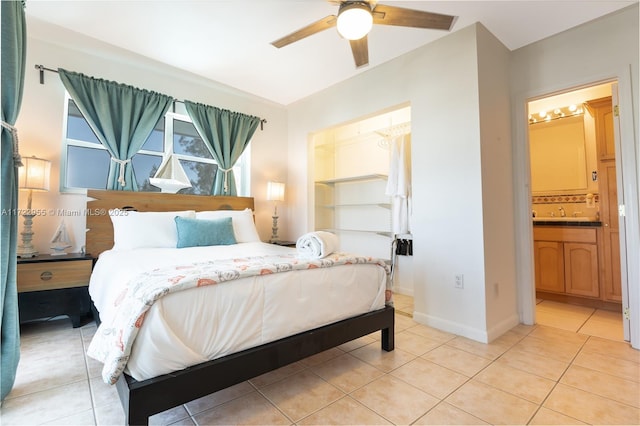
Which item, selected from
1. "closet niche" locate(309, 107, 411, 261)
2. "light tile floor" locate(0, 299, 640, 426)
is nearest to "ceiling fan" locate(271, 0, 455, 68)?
"closet niche" locate(309, 107, 411, 261)

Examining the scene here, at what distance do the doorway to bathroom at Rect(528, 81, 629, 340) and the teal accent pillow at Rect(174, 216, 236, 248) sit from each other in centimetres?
323

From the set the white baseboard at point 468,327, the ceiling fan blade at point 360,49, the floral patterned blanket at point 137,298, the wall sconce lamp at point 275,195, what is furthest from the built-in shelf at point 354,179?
the floral patterned blanket at point 137,298

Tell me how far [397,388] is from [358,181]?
120 inches

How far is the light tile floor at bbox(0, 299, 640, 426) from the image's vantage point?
1.46 metres

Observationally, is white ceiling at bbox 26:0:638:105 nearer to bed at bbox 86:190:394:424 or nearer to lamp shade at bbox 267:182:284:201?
lamp shade at bbox 267:182:284:201

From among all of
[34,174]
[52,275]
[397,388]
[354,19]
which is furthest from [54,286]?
[354,19]

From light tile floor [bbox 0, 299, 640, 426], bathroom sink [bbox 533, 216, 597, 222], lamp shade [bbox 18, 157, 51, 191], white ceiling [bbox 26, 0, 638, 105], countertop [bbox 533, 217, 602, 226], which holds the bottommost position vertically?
light tile floor [bbox 0, 299, 640, 426]

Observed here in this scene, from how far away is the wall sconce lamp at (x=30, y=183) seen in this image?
2480 mm

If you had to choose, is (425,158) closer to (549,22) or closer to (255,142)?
(549,22)

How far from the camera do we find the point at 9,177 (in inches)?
60.8

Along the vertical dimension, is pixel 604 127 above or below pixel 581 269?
above

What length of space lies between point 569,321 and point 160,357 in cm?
355

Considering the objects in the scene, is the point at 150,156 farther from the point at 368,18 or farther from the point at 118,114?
the point at 368,18

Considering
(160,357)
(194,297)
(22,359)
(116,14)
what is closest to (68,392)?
(22,359)
